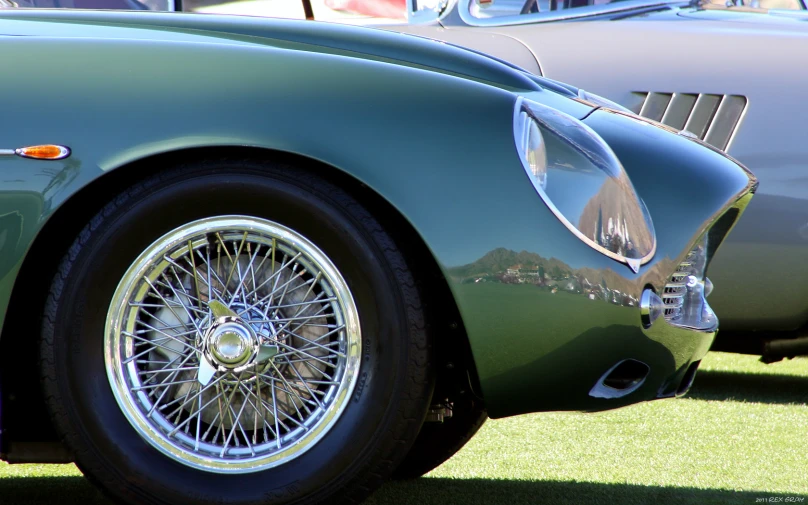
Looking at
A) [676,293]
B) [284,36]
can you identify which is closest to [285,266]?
[284,36]

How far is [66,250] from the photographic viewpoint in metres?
2.24

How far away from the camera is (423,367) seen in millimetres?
2209

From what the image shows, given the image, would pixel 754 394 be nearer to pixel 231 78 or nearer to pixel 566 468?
pixel 566 468

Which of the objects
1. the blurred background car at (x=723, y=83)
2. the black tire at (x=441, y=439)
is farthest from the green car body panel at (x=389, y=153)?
the blurred background car at (x=723, y=83)

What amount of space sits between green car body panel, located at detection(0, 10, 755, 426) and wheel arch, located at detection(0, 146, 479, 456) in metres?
0.05

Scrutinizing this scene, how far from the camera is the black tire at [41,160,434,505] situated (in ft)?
7.20

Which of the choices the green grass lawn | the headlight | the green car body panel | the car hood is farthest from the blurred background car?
the headlight

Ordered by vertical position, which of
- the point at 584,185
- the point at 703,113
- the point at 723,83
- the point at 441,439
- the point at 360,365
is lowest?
the point at 441,439

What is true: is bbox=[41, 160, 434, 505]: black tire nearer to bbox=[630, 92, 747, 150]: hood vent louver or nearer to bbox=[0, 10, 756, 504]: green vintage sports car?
bbox=[0, 10, 756, 504]: green vintage sports car

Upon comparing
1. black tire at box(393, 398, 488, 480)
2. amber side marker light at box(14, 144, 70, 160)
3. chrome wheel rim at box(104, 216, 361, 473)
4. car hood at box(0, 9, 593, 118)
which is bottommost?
black tire at box(393, 398, 488, 480)

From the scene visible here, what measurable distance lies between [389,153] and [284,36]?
21.3 inches

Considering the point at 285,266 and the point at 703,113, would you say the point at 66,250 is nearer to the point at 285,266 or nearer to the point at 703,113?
the point at 285,266

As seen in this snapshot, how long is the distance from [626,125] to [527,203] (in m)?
0.57

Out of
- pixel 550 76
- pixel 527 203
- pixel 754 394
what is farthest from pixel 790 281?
pixel 527 203
